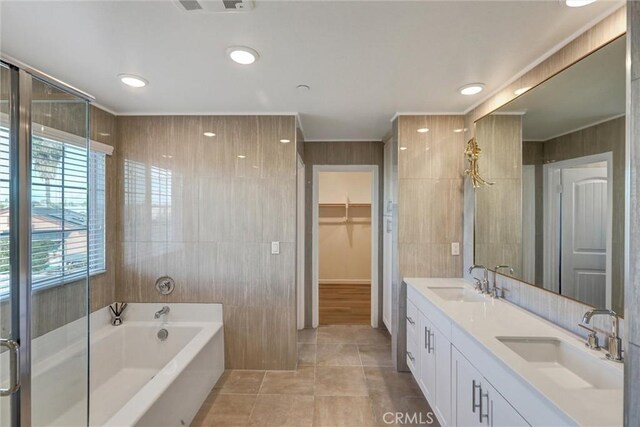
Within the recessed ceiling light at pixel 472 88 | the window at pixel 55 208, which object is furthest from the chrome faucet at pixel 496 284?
the window at pixel 55 208

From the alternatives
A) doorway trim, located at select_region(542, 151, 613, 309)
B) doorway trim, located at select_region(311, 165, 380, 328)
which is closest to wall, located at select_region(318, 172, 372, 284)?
doorway trim, located at select_region(311, 165, 380, 328)

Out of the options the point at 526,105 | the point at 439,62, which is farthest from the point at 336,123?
the point at 526,105

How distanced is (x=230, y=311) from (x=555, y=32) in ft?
10.1

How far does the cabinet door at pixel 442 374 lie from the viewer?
1809 millimetres

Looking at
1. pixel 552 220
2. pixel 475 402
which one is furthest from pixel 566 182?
pixel 475 402

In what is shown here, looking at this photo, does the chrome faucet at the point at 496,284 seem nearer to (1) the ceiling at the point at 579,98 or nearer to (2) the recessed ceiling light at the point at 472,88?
(1) the ceiling at the point at 579,98

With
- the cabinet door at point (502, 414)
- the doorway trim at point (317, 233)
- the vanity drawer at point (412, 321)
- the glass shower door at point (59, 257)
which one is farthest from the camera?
the doorway trim at point (317, 233)

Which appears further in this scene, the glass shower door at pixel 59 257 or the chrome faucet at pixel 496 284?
the chrome faucet at pixel 496 284

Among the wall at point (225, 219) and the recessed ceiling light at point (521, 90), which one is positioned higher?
the recessed ceiling light at point (521, 90)

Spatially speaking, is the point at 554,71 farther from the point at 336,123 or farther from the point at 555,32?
the point at 336,123

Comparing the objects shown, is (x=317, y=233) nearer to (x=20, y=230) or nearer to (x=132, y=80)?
(x=132, y=80)

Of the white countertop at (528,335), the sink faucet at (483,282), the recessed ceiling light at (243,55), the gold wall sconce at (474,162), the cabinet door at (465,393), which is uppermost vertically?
the recessed ceiling light at (243,55)

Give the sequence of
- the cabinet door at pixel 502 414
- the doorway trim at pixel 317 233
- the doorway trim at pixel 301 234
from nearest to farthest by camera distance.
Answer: the cabinet door at pixel 502 414, the doorway trim at pixel 301 234, the doorway trim at pixel 317 233

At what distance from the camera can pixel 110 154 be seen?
2744 millimetres
